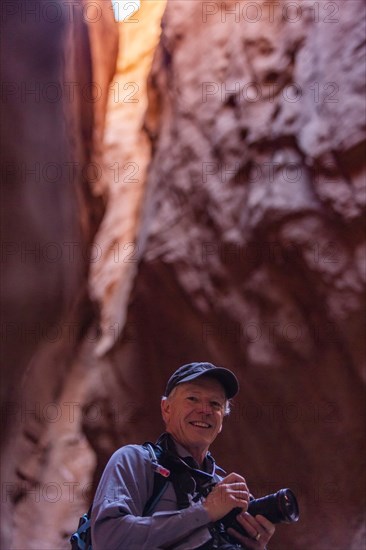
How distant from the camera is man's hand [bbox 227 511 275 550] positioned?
1601 millimetres

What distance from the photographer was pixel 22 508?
585 cm

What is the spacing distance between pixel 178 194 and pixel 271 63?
109 centimetres

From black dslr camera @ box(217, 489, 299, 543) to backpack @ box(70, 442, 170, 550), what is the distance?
6.7 inches

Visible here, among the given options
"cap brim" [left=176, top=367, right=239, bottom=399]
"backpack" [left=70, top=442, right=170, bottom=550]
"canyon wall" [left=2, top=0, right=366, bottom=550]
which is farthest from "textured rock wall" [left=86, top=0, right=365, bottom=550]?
"backpack" [left=70, top=442, right=170, bottom=550]

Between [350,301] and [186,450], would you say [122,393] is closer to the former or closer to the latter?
[350,301]

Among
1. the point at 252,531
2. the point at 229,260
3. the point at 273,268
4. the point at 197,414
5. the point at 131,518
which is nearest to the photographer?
the point at 131,518

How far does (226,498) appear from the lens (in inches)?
60.9

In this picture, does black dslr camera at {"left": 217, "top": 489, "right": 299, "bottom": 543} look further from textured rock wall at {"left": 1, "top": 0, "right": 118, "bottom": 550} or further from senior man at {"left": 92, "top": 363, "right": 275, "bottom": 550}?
textured rock wall at {"left": 1, "top": 0, "right": 118, "bottom": 550}

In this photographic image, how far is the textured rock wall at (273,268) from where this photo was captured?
139 inches

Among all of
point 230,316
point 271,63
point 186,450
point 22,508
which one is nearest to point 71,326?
point 22,508

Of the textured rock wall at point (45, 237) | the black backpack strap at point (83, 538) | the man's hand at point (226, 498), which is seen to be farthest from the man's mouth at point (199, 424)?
the textured rock wall at point (45, 237)

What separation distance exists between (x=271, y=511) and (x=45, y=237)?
3.34 m

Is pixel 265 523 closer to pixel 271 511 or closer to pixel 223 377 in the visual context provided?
pixel 271 511

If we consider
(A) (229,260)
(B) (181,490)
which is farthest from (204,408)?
(A) (229,260)
